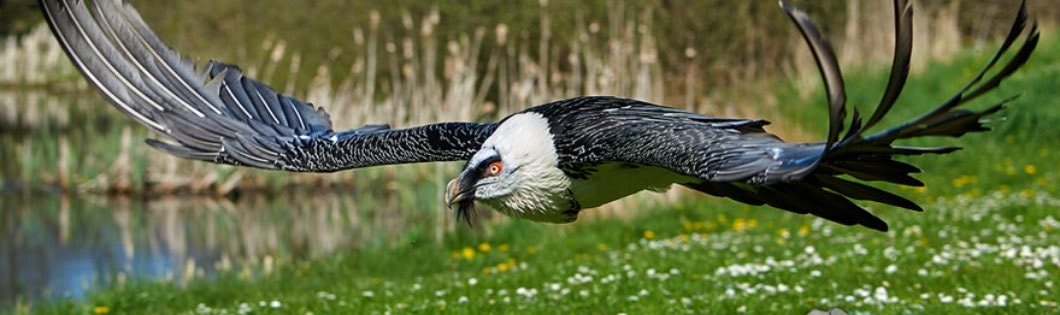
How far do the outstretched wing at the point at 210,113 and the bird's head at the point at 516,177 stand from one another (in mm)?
451

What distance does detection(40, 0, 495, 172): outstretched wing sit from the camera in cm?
594

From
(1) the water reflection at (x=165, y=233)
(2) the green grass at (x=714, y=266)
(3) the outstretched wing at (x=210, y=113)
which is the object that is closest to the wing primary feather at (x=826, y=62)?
(3) the outstretched wing at (x=210, y=113)

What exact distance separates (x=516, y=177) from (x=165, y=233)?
9.15 metres

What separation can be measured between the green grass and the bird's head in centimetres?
182

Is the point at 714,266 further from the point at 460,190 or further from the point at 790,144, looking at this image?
the point at 790,144

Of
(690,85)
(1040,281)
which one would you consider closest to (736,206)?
(690,85)

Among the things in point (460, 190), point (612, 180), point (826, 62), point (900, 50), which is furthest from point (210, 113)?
point (900, 50)

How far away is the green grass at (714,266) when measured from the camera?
7336 mm

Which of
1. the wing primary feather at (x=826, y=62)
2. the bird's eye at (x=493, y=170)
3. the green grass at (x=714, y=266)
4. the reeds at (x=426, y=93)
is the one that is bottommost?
the green grass at (x=714, y=266)

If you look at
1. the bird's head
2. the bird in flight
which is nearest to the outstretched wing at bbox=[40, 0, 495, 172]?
the bird in flight

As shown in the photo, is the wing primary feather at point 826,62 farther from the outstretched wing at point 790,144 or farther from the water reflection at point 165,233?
the water reflection at point 165,233

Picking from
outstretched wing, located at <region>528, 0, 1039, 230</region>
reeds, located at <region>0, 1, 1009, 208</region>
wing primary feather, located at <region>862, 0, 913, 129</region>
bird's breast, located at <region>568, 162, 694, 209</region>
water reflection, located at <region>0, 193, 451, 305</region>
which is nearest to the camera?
wing primary feather, located at <region>862, 0, 913, 129</region>

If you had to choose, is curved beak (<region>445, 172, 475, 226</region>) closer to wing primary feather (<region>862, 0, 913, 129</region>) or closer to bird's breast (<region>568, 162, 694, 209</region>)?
bird's breast (<region>568, 162, 694, 209</region>)

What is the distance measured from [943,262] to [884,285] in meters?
0.70
